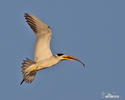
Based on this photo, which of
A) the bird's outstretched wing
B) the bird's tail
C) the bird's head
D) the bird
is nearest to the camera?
the bird's outstretched wing

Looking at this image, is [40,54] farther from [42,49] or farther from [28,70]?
[28,70]

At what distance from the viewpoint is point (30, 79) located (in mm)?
24734

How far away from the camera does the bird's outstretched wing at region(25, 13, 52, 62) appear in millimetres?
22922

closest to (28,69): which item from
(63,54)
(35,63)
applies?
(35,63)

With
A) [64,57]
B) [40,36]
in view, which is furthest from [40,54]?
[64,57]

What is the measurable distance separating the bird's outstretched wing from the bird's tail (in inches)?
15.8

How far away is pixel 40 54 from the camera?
24.1m

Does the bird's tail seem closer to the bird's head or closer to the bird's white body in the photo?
the bird's white body

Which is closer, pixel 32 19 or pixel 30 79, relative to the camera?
pixel 32 19

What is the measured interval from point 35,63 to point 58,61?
50.2 inches

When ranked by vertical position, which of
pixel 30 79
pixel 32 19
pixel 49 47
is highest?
pixel 32 19

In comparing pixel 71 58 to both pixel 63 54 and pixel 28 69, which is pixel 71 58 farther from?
pixel 28 69

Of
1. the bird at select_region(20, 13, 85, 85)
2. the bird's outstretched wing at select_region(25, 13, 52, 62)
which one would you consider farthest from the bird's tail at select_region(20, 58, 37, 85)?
Result: the bird's outstretched wing at select_region(25, 13, 52, 62)

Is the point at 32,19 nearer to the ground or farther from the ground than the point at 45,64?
farther from the ground
